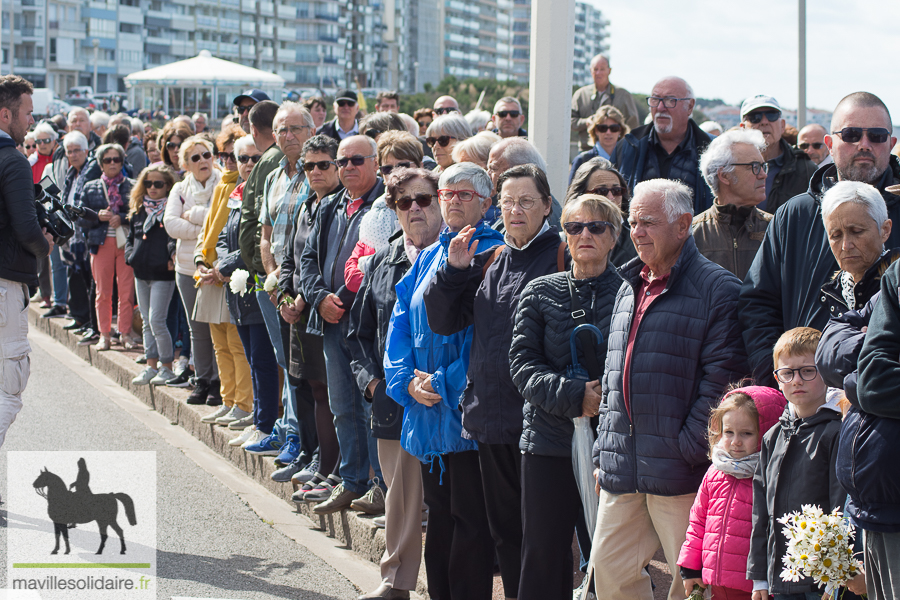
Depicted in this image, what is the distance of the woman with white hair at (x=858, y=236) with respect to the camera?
3365 millimetres

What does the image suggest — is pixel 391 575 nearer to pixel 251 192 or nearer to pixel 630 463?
pixel 630 463

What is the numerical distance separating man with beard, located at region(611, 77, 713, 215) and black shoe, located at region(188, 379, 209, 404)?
4.73 meters

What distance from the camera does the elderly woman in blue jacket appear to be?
4.72 m

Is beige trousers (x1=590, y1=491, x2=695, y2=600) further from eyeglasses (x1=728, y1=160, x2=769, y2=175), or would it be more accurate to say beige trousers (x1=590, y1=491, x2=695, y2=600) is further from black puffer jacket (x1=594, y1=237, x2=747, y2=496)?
eyeglasses (x1=728, y1=160, x2=769, y2=175)

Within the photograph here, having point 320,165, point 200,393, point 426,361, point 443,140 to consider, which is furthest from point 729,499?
point 200,393

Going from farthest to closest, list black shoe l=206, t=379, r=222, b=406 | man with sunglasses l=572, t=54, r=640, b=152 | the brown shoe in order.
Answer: man with sunglasses l=572, t=54, r=640, b=152 < black shoe l=206, t=379, r=222, b=406 < the brown shoe

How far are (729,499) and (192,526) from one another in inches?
155

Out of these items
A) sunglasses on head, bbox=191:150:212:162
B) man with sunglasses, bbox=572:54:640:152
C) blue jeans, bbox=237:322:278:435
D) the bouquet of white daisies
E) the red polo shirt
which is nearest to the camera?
the bouquet of white daisies

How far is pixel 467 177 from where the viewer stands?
480 cm

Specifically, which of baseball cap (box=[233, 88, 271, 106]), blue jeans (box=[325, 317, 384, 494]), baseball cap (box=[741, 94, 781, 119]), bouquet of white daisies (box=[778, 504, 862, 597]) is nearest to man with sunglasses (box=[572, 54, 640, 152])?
baseball cap (box=[233, 88, 271, 106])

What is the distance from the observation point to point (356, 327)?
18.0ft

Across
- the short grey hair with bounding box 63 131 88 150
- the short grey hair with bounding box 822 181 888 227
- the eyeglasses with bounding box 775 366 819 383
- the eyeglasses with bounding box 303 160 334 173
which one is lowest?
the eyeglasses with bounding box 775 366 819 383

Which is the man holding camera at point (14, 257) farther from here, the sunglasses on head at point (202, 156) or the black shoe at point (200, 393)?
the black shoe at point (200, 393)

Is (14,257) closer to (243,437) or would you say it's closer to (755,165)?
(243,437)
